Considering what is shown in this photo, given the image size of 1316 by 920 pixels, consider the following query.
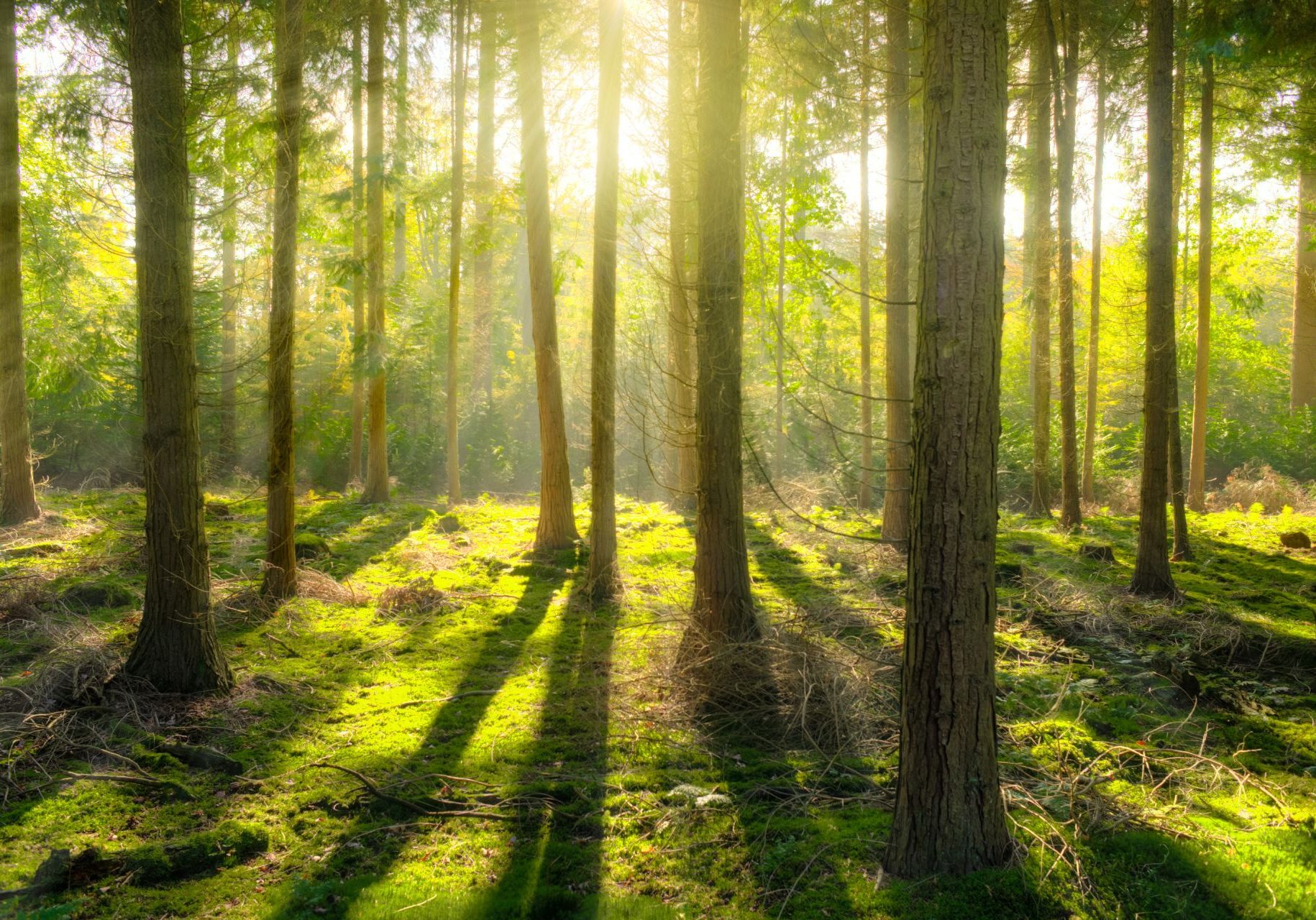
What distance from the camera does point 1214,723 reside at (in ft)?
18.3

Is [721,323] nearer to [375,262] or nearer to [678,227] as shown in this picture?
[678,227]

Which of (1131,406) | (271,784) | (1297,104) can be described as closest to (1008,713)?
(271,784)

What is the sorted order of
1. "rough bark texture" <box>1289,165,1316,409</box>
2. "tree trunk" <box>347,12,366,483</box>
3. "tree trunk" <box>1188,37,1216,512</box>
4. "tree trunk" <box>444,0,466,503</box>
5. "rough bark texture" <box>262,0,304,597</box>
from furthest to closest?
1. "rough bark texture" <box>1289,165,1316,409</box>
2. "tree trunk" <box>444,0,466,503</box>
3. "tree trunk" <box>347,12,366,483</box>
4. "tree trunk" <box>1188,37,1216,512</box>
5. "rough bark texture" <box>262,0,304,597</box>

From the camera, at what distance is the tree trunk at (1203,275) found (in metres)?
12.0

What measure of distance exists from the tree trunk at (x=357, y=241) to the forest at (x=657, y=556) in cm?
13

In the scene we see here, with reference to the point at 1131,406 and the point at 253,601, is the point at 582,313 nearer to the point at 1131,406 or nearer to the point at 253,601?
the point at 1131,406

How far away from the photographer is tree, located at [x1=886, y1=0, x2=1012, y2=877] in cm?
330

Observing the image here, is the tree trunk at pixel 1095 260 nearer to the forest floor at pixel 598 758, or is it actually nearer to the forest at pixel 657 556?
the forest at pixel 657 556

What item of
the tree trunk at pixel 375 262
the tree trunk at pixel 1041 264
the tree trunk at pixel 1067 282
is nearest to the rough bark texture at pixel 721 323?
the tree trunk at pixel 1041 264

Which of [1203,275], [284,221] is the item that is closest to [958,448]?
[284,221]

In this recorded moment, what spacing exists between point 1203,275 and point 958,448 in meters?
13.0

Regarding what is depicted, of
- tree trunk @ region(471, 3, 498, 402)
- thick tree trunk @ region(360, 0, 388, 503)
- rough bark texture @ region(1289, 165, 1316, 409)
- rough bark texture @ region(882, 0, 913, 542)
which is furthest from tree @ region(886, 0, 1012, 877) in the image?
rough bark texture @ region(1289, 165, 1316, 409)

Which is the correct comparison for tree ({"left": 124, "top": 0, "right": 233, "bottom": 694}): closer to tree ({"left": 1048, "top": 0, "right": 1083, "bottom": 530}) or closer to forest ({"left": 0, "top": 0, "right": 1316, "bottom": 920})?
forest ({"left": 0, "top": 0, "right": 1316, "bottom": 920})

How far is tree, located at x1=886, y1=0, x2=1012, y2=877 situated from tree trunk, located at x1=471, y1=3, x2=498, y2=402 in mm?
8471
